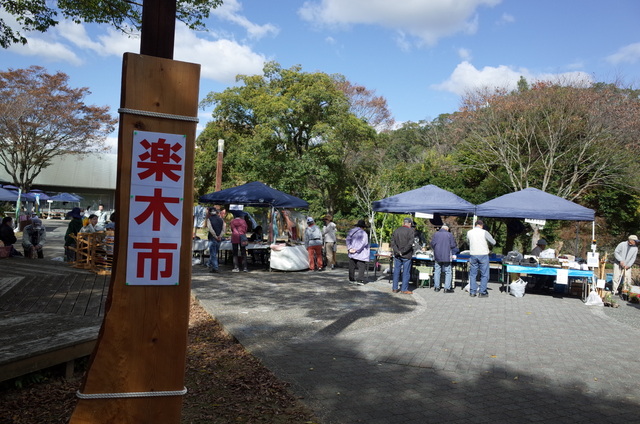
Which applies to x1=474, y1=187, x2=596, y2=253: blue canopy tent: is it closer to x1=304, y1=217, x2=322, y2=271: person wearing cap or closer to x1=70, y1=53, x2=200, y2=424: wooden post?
x1=304, y1=217, x2=322, y2=271: person wearing cap

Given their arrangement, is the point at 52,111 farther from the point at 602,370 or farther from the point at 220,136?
the point at 602,370

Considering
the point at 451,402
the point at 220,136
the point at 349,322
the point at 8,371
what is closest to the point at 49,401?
the point at 8,371

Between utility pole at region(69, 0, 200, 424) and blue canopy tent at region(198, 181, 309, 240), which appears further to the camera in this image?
blue canopy tent at region(198, 181, 309, 240)

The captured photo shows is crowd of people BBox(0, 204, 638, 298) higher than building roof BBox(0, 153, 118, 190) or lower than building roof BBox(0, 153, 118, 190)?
lower

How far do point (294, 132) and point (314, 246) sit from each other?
28.3 feet

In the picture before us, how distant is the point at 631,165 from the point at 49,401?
63.8 ft

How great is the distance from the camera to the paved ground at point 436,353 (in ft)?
14.5

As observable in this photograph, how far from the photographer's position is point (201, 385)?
475cm

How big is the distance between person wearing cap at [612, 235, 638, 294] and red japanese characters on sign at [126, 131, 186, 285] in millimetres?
11726

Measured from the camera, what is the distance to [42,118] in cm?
2641

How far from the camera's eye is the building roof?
45469 millimetres

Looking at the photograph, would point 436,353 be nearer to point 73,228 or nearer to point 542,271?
point 542,271

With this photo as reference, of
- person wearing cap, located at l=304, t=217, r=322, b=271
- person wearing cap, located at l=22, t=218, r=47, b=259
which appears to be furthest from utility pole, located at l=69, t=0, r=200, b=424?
person wearing cap, located at l=22, t=218, r=47, b=259

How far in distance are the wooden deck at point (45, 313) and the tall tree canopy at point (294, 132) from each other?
11545mm
